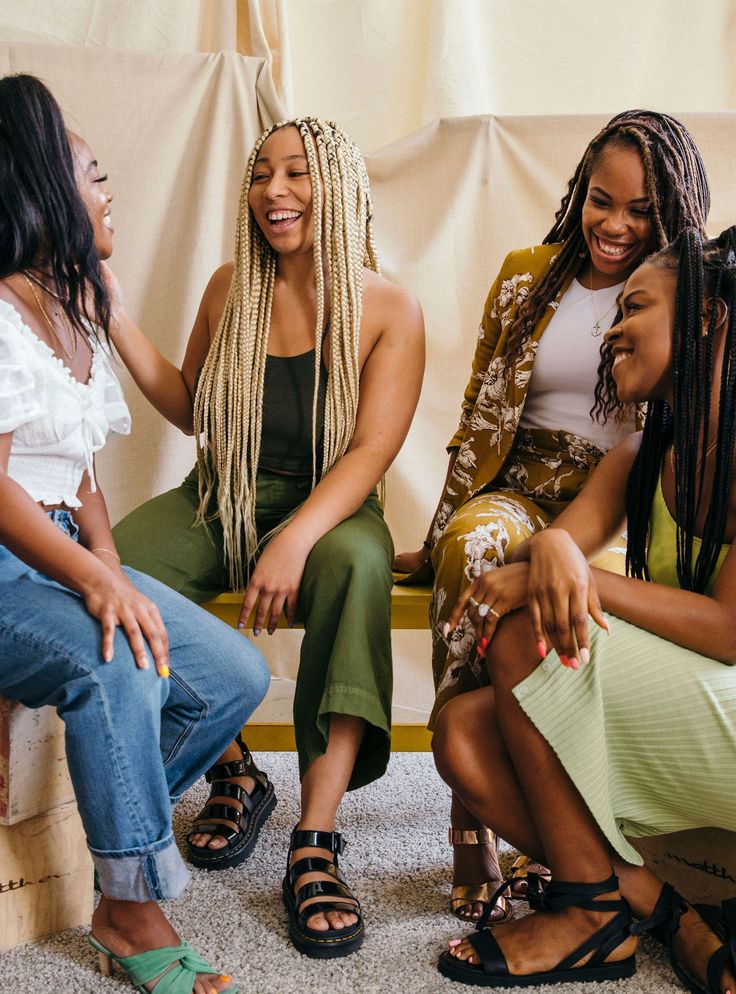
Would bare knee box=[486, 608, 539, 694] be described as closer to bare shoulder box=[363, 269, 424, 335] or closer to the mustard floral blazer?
the mustard floral blazer

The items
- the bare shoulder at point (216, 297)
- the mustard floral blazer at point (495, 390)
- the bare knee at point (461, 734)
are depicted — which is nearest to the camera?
the bare knee at point (461, 734)

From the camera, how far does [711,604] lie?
134 cm

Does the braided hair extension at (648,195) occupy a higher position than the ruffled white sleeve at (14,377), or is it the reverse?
the braided hair extension at (648,195)

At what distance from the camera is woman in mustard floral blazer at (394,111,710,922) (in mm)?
1634

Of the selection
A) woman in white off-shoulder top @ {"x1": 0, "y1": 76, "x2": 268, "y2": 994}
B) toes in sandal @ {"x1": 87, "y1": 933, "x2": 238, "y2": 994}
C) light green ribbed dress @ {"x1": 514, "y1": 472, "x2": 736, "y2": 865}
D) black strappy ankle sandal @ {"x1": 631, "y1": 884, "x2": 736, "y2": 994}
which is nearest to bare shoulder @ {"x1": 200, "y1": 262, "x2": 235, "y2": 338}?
woman in white off-shoulder top @ {"x1": 0, "y1": 76, "x2": 268, "y2": 994}

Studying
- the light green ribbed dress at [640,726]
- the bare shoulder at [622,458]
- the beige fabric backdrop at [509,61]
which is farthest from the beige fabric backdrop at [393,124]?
the light green ribbed dress at [640,726]

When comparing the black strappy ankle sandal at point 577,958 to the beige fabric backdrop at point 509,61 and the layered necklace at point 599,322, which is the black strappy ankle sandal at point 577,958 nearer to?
the layered necklace at point 599,322

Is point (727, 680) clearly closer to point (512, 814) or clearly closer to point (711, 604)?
point (711, 604)

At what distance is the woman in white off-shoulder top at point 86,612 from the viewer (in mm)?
1276

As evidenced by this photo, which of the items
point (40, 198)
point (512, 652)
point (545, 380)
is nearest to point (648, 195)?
point (545, 380)

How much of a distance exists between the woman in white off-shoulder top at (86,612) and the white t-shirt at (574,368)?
2.30 feet

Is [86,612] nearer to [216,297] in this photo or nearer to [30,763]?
[30,763]

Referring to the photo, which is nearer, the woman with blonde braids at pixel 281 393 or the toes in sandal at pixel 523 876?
the toes in sandal at pixel 523 876

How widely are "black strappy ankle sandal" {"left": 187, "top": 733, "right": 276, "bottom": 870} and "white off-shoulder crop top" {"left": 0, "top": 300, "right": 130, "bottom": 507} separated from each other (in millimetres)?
623
